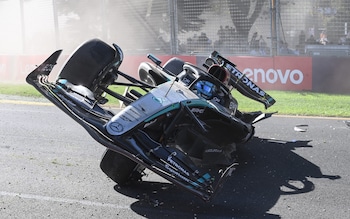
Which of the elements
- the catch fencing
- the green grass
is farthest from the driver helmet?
the catch fencing

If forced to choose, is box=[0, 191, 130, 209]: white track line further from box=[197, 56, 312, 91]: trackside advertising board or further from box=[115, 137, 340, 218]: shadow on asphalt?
box=[197, 56, 312, 91]: trackside advertising board

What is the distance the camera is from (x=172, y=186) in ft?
17.5

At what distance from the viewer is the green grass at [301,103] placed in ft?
32.3

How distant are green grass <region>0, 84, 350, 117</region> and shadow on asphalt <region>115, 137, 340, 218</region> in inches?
136

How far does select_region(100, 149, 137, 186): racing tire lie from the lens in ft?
17.1

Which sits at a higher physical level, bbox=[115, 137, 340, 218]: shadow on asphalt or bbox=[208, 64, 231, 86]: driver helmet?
bbox=[208, 64, 231, 86]: driver helmet

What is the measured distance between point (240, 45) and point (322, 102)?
450 cm

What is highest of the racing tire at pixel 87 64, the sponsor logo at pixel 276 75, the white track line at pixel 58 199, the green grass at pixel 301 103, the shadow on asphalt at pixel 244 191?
the racing tire at pixel 87 64

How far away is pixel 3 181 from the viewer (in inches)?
217

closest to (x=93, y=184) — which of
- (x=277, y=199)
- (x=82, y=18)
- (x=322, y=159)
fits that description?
(x=277, y=199)

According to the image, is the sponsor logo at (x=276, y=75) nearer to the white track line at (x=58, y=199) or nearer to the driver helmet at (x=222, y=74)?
the driver helmet at (x=222, y=74)

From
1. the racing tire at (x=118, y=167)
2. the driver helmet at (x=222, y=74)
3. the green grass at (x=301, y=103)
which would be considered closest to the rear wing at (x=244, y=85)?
the driver helmet at (x=222, y=74)

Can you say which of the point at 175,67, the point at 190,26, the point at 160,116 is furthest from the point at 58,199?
the point at 190,26

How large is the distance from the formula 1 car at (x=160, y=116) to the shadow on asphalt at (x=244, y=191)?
23cm
